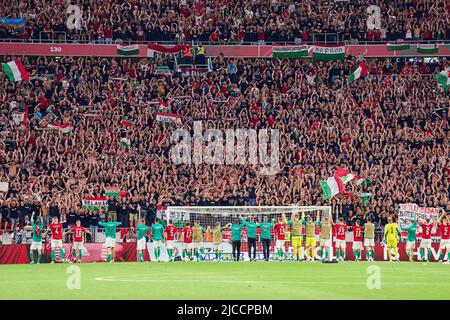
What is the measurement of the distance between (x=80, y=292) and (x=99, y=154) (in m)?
23.0

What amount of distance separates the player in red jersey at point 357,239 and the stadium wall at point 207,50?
711 inches

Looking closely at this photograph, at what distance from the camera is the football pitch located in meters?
22.5

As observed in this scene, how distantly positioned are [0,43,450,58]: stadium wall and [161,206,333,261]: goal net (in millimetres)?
15512

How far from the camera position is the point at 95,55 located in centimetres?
5328

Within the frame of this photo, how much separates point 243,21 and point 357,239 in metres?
20.9

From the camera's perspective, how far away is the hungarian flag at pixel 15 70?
48.7m

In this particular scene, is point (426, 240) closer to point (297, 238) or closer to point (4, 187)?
point (297, 238)

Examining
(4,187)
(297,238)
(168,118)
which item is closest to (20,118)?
(4,187)

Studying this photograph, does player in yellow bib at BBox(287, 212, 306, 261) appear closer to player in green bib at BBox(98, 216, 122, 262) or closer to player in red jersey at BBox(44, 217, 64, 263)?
player in green bib at BBox(98, 216, 122, 262)

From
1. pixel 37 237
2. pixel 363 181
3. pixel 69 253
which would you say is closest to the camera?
pixel 37 237

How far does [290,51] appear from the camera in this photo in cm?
5281

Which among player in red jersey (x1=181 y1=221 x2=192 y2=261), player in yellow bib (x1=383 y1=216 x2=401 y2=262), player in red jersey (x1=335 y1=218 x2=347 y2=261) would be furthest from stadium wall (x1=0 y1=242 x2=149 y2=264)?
player in yellow bib (x1=383 y1=216 x2=401 y2=262)
